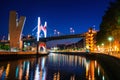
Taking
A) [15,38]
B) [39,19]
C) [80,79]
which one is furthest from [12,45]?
[80,79]

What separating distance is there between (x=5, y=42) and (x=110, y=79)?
4828 inches

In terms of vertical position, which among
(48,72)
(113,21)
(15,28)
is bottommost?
(48,72)

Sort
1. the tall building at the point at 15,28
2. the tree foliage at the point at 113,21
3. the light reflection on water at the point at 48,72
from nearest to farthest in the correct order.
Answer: the light reflection on water at the point at 48,72 < the tree foliage at the point at 113,21 < the tall building at the point at 15,28

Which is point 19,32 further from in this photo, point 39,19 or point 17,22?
point 39,19

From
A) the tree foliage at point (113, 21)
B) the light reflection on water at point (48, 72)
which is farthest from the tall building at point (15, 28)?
the light reflection on water at point (48, 72)

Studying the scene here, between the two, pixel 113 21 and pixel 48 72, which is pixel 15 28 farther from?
pixel 48 72

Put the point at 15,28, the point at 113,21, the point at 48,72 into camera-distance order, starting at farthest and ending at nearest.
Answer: the point at 15,28
the point at 113,21
the point at 48,72

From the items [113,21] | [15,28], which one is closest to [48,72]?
[113,21]

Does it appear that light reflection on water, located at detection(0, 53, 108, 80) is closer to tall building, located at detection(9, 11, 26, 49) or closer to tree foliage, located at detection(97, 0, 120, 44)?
tree foliage, located at detection(97, 0, 120, 44)

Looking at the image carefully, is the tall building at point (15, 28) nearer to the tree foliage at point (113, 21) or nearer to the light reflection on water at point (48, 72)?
the tree foliage at point (113, 21)

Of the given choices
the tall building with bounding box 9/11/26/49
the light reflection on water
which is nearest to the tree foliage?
the light reflection on water

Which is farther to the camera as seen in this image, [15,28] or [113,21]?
[15,28]

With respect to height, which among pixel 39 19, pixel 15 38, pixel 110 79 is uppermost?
pixel 39 19

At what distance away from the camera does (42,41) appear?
486 feet
